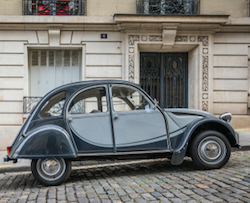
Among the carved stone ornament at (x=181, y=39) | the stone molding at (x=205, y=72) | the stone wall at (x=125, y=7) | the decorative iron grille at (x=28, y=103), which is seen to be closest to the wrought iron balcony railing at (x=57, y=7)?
the stone wall at (x=125, y=7)

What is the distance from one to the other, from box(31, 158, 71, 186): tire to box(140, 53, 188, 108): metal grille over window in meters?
6.99

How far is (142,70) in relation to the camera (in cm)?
1110

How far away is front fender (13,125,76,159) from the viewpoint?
4.36 meters

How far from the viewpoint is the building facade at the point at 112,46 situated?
10391 mm

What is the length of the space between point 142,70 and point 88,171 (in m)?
6.27

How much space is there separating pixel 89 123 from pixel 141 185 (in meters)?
1.30

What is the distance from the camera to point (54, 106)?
4688 mm

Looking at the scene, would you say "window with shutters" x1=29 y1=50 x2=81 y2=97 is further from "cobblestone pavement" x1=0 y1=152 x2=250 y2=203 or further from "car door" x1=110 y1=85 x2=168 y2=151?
"car door" x1=110 y1=85 x2=168 y2=151

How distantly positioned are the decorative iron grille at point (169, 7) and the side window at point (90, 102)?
6.76m

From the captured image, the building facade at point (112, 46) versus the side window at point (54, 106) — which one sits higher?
the building facade at point (112, 46)

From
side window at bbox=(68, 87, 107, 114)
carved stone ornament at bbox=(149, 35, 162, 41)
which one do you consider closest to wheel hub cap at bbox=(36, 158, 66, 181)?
side window at bbox=(68, 87, 107, 114)

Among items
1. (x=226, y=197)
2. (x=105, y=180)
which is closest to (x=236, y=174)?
(x=226, y=197)

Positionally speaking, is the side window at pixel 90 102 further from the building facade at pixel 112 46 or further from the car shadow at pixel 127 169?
the building facade at pixel 112 46

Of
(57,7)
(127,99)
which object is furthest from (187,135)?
(57,7)
